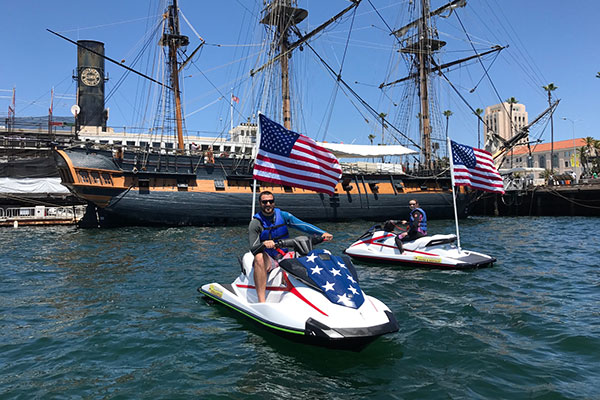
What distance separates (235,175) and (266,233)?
19899mm

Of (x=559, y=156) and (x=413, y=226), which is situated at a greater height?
(x=559, y=156)

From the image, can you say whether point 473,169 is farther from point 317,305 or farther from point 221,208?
point 221,208

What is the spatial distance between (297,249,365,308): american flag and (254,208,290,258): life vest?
67 centimetres

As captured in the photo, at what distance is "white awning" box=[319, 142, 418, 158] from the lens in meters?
31.0

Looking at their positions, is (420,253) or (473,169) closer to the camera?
(420,253)

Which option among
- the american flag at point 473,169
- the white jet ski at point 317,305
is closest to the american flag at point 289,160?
the white jet ski at point 317,305

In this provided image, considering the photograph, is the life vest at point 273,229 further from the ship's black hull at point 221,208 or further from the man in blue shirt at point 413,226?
the ship's black hull at point 221,208

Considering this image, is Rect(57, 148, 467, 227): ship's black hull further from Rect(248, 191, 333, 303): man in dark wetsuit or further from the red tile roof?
the red tile roof

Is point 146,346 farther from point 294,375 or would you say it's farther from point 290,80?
point 290,80

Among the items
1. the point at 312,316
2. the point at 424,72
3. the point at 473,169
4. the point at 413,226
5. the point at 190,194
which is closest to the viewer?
the point at 312,316

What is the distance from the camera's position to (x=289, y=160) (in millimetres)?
9625

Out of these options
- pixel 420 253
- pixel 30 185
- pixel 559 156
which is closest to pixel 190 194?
pixel 30 185

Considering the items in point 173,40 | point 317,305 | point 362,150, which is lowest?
point 317,305

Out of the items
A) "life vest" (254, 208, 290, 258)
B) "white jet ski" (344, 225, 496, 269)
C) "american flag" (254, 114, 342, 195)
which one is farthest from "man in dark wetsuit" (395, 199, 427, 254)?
"life vest" (254, 208, 290, 258)
